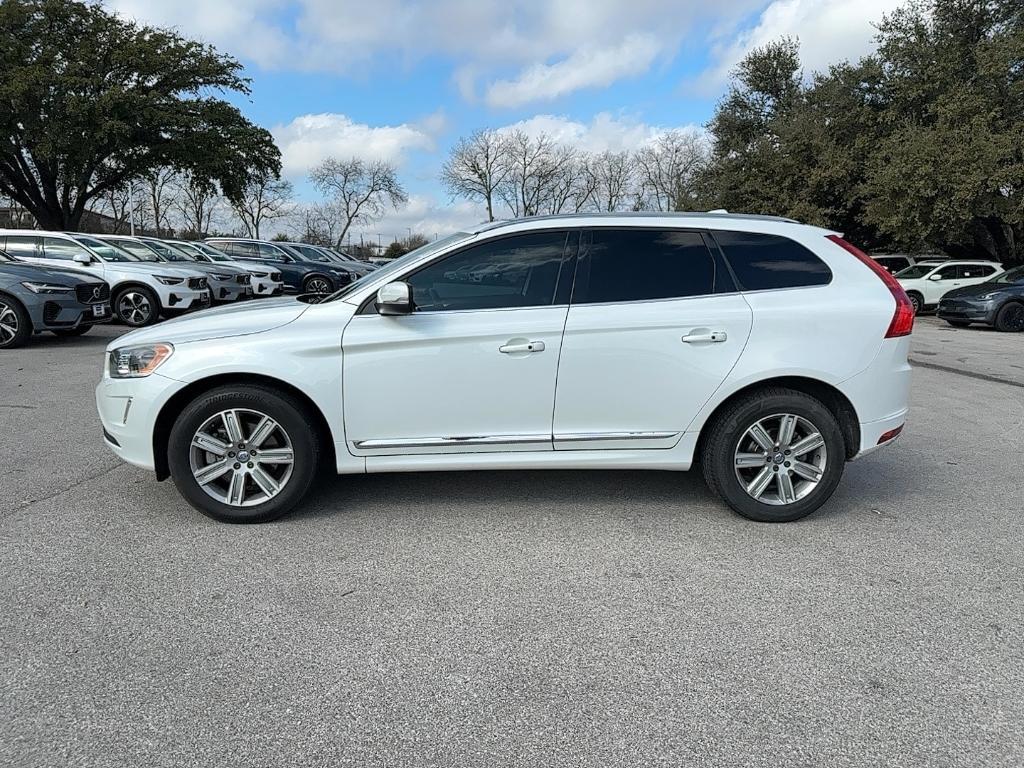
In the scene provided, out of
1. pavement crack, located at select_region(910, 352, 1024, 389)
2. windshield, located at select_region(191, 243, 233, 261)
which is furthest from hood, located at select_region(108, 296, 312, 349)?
windshield, located at select_region(191, 243, 233, 261)

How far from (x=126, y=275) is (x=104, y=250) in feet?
4.15

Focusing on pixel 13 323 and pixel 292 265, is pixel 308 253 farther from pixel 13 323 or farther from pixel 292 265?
Answer: pixel 13 323

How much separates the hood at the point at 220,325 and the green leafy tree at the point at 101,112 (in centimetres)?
2536

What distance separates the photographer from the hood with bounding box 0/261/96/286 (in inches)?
393

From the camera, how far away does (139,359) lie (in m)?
3.93

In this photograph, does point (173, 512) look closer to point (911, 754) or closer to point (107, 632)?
point (107, 632)

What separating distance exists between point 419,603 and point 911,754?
191 centimetres

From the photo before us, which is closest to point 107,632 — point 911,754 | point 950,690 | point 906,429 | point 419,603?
point 419,603

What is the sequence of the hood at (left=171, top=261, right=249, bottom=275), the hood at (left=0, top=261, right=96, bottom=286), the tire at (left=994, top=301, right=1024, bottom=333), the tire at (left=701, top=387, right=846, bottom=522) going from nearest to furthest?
the tire at (left=701, top=387, right=846, bottom=522) → the hood at (left=0, top=261, right=96, bottom=286) → the hood at (left=171, top=261, right=249, bottom=275) → the tire at (left=994, top=301, right=1024, bottom=333)

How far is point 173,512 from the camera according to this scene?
4168 millimetres

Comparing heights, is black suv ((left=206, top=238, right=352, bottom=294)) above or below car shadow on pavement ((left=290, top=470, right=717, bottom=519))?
above

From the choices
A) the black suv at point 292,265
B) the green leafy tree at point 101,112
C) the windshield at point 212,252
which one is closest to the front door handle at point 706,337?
the black suv at point 292,265

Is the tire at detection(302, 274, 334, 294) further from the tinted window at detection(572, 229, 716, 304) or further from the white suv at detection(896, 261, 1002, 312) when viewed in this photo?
the white suv at detection(896, 261, 1002, 312)

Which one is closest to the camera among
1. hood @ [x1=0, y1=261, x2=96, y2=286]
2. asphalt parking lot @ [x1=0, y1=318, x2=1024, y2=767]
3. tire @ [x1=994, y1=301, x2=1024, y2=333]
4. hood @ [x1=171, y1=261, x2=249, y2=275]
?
asphalt parking lot @ [x1=0, y1=318, x2=1024, y2=767]
